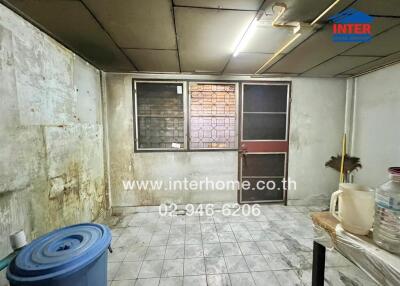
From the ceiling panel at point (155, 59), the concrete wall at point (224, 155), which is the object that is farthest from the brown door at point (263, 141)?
the ceiling panel at point (155, 59)

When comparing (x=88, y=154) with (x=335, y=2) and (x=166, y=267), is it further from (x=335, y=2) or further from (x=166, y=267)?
(x=335, y=2)

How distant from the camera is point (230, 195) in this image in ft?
11.5

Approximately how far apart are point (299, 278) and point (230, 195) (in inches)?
69.6

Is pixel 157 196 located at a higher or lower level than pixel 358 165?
lower

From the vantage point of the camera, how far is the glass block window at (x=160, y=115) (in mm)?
3264

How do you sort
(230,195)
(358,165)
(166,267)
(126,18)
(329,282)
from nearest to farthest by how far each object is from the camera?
(126,18) → (329,282) → (166,267) → (358,165) → (230,195)

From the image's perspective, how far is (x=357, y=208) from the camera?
3.09 feet

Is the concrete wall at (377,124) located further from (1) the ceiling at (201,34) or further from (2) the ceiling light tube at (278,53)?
(2) the ceiling light tube at (278,53)

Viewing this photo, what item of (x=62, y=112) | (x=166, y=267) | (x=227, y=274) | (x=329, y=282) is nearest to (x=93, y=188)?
(x=62, y=112)

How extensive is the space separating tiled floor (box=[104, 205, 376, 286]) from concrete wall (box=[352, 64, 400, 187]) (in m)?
1.30

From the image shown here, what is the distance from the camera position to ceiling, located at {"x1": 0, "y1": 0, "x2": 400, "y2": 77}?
146 cm

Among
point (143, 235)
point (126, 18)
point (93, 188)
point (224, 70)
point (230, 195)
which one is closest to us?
point (126, 18)

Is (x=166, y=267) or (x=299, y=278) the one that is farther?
(x=166, y=267)

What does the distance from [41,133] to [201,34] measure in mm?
1775
